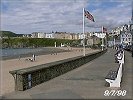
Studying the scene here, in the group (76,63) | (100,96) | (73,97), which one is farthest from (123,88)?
(76,63)

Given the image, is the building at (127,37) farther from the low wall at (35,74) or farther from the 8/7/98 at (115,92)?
the 8/7/98 at (115,92)

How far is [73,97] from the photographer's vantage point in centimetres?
887

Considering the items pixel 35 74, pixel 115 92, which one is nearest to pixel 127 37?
pixel 35 74

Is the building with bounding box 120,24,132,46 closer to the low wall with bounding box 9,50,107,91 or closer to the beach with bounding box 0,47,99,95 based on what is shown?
the beach with bounding box 0,47,99,95

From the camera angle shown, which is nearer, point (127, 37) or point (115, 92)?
point (115, 92)

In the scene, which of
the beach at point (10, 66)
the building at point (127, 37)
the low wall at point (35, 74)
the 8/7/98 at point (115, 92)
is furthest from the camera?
the building at point (127, 37)

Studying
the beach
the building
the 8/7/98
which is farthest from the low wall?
the building

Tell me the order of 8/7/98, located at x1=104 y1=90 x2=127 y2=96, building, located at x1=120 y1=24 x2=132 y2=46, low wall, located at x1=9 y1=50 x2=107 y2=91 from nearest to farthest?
8/7/98, located at x1=104 y1=90 x2=127 y2=96
low wall, located at x1=9 y1=50 x2=107 y2=91
building, located at x1=120 y1=24 x2=132 y2=46

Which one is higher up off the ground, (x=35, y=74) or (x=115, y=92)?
(x=35, y=74)

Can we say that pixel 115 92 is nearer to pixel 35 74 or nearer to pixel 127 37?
pixel 35 74

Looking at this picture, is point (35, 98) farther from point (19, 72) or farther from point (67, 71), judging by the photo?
point (67, 71)

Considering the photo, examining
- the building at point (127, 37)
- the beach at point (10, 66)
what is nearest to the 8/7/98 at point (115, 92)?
the beach at point (10, 66)

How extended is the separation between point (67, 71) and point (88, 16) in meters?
10.5

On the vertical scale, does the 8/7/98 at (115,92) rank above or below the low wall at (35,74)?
below
